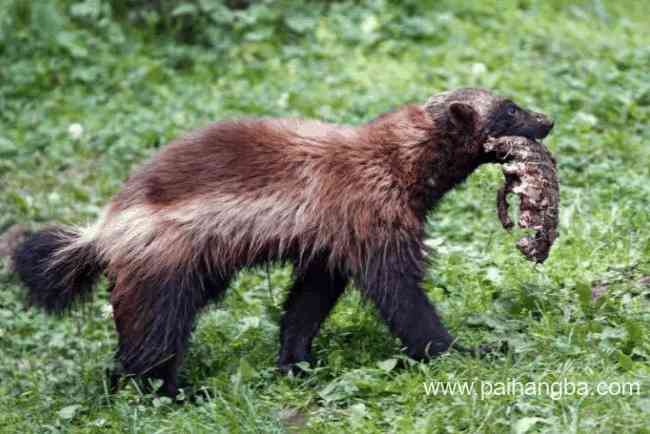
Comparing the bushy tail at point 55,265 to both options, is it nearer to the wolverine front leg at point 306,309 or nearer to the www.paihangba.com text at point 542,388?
the wolverine front leg at point 306,309

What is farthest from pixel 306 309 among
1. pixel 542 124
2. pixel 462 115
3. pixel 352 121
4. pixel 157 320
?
pixel 352 121

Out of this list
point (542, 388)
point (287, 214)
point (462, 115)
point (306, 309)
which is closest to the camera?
point (542, 388)

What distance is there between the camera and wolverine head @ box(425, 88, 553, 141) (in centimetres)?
539

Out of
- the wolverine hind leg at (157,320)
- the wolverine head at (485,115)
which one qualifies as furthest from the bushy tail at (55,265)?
the wolverine head at (485,115)

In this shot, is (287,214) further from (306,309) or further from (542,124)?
(542,124)

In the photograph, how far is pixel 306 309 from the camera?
223 inches

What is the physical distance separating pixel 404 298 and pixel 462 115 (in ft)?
3.23

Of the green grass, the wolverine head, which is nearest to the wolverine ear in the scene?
the wolverine head

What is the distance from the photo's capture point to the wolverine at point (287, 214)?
5.16 metres

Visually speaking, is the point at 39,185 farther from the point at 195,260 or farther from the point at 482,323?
the point at 482,323

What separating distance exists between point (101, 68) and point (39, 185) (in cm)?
186

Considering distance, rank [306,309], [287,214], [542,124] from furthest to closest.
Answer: [306,309], [542,124], [287,214]

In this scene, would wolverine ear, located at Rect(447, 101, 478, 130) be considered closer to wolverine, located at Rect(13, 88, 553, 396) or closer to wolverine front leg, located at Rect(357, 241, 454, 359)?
wolverine, located at Rect(13, 88, 553, 396)

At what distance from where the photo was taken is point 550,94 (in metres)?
8.55
